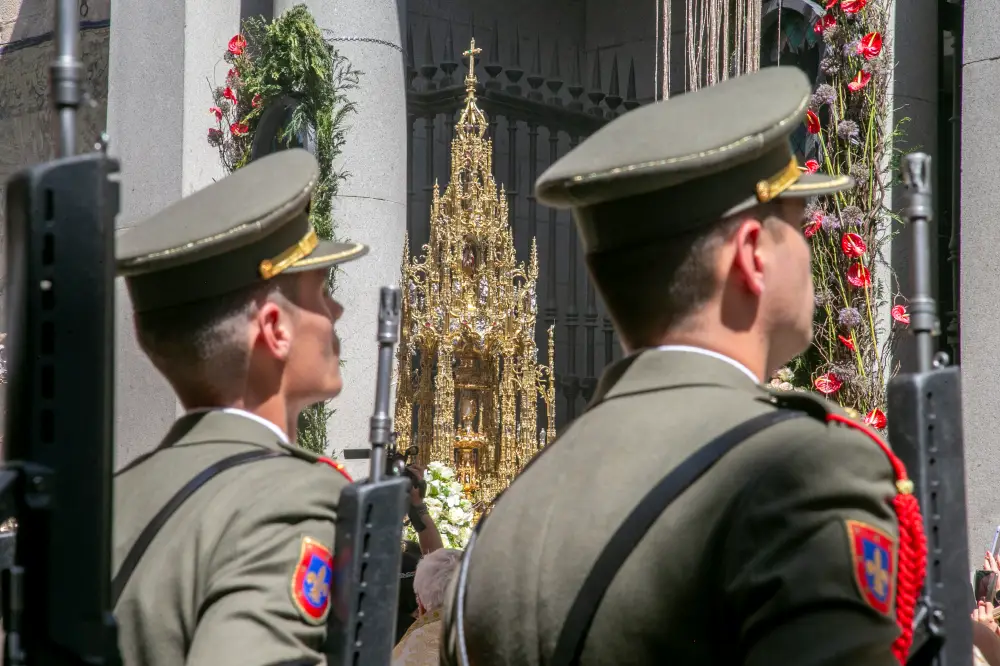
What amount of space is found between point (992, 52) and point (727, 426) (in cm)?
453

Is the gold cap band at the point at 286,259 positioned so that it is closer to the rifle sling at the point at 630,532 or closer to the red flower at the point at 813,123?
the rifle sling at the point at 630,532

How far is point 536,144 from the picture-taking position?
8.96m

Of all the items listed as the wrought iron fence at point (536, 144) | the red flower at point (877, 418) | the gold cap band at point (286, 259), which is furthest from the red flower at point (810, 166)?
the wrought iron fence at point (536, 144)

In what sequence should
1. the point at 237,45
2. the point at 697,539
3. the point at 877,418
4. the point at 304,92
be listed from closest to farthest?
the point at 697,539
the point at 877,418
the point at 304,92
the point at 237,45

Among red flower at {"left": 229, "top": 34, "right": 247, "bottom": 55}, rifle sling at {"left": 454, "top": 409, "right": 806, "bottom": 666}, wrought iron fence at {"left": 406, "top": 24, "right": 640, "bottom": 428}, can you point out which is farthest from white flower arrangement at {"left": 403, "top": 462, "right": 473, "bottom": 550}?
rifle sling at {"left": 454, "top": 409, "right": 806, "bottom": 666}

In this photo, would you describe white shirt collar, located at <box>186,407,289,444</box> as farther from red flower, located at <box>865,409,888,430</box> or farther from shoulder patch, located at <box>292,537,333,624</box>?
red flower, located at <box>865,409,888,430</box>

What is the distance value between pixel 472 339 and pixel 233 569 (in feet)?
15.0

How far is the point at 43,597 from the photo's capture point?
1890 millimetres

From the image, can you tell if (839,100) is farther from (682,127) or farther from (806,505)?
(806,505)

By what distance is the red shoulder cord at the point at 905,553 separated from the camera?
68.2 inches

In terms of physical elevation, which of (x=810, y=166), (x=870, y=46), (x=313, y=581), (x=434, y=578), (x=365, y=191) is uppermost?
(x=870, y=46)

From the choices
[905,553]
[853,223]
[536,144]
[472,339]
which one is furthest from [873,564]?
[536,144]

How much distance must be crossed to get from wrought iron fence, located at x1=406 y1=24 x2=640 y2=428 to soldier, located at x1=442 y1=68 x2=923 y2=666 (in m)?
6.35

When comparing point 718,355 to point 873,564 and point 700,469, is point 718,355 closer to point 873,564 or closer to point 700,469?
point 700,469
